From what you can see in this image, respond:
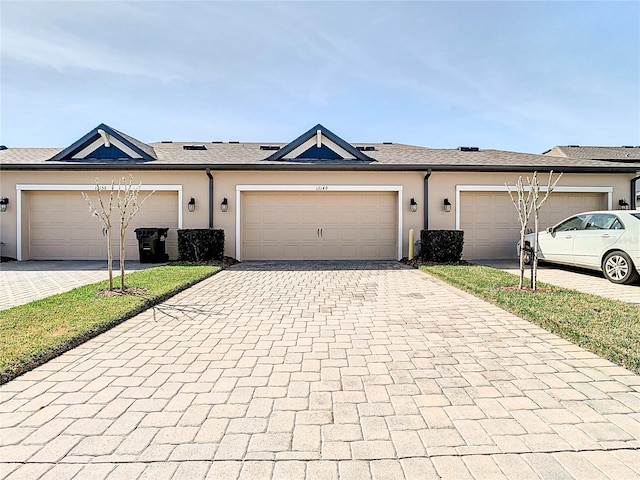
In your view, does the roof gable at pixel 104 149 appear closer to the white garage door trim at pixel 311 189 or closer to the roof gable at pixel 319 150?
the white garage door trim at pixel 311 189

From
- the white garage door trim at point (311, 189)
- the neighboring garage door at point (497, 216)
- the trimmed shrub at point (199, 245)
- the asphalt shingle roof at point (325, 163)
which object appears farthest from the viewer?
the neighboring garage door at point (497, 216)

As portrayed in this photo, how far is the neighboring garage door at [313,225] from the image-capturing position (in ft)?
36.6

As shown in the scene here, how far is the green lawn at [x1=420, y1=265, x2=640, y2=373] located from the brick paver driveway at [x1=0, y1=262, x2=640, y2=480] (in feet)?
0.57

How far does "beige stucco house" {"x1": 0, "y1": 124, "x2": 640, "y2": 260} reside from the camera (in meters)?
10.7

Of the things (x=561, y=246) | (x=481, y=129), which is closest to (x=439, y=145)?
(x=481, y=129)

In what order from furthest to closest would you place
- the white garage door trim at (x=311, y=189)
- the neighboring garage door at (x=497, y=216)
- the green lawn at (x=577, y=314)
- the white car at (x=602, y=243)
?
the neighboring garage door at (x=497, y=216) → the white garage door trim at (x=311, y=189) → the white car at (x=602, y=243) → the green lawn at (x=577, y=314)

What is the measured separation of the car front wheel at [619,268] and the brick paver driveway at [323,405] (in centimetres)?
427

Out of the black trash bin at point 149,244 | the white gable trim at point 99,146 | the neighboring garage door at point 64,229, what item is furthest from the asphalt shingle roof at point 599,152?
the neighboring garage door at point 64,229

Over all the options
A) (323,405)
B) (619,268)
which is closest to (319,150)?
(619,268)

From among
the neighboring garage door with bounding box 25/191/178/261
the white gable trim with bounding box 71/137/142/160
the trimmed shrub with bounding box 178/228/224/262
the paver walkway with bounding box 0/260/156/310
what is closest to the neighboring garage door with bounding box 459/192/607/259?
the trimmed shrub with bounding box 178/228/224/262

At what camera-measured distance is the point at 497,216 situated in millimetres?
11148

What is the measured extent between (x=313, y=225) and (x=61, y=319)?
7.74 meters

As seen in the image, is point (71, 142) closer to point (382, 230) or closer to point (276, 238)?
point (276, 238)

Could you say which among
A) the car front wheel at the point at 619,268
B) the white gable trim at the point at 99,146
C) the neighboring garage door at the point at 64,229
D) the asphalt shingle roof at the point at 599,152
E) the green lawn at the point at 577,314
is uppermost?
the asphalt shingle roof at the point at 599,152
